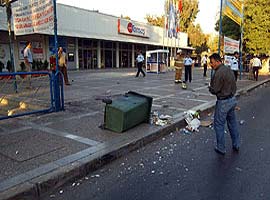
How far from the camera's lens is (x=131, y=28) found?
3203cm

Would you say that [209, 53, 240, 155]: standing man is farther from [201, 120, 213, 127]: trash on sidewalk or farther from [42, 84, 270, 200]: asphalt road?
[201, 120, 213, 127]: trash on sidewalk

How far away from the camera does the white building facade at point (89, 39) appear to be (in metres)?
22.3

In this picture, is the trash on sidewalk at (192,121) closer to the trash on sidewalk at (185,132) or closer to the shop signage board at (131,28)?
the trash on sidewalk at (185,132)

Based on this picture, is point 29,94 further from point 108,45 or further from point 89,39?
point 108,45

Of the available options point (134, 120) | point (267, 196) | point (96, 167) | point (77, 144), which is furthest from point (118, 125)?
point (267, 196)

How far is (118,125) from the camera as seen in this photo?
538 cm

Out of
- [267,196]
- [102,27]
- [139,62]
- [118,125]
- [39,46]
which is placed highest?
[102,27]

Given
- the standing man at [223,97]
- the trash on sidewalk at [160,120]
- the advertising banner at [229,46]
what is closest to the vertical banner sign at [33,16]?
the trash on sidewalk at [160,120]

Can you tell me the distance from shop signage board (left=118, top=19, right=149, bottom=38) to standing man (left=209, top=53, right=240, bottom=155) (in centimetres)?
2674

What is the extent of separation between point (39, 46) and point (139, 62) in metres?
10.7

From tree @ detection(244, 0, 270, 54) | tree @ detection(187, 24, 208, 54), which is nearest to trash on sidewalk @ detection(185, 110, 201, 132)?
tree @ detection(244, 0, 270, 54)

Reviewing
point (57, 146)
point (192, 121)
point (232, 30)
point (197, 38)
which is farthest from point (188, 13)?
point (57, 146)

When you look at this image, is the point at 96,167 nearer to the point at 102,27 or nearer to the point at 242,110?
the point at 242,110

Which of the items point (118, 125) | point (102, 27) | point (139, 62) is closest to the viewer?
point (118, 125)
